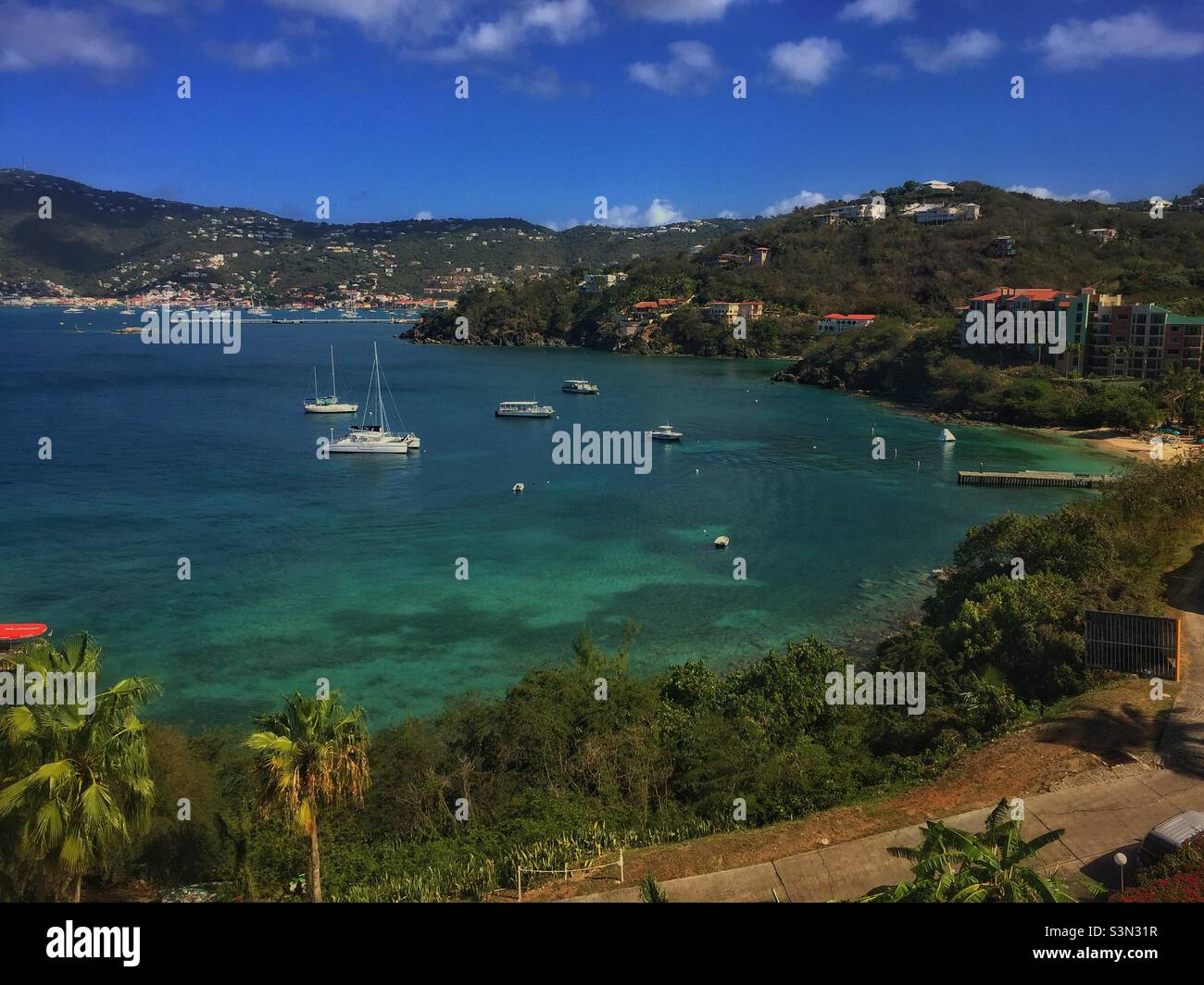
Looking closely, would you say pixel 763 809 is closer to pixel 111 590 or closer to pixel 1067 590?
pixel 1067 590

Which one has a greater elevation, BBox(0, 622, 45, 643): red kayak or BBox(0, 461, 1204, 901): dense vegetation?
BBox(0, 461, 1204, 901): dense vegetation

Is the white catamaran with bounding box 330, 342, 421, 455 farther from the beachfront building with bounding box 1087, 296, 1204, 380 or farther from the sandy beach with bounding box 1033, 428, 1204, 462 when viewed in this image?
the beachfront building with bounding box 1087, 296, 1204, 380

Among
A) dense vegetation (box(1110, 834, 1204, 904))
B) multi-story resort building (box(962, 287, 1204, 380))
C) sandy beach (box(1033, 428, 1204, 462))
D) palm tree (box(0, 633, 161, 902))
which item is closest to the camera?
dense vegetation (box(1110, 834, 1204, 904))

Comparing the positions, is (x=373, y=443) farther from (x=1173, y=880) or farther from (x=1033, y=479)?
(x=1173, y=880)

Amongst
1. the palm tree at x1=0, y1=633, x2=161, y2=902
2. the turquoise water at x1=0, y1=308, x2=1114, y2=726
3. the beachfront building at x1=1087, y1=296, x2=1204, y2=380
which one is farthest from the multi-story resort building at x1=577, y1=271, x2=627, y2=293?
the palm tree at x1=0, y1=633, x2=161, y2=902

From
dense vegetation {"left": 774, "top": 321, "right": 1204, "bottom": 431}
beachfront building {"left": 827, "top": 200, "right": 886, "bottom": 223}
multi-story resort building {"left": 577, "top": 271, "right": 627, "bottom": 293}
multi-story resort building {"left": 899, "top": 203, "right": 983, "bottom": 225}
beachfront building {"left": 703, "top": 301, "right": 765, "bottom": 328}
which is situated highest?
beachfront building {"left": 827, "top": 200, "right": 886, "bottom": 223}

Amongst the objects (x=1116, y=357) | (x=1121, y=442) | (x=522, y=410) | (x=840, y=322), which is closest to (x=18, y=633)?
(x=522, y=410)

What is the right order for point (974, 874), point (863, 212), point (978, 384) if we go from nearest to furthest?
point (974, 874)
point (978, 384)
point (863, 212)
